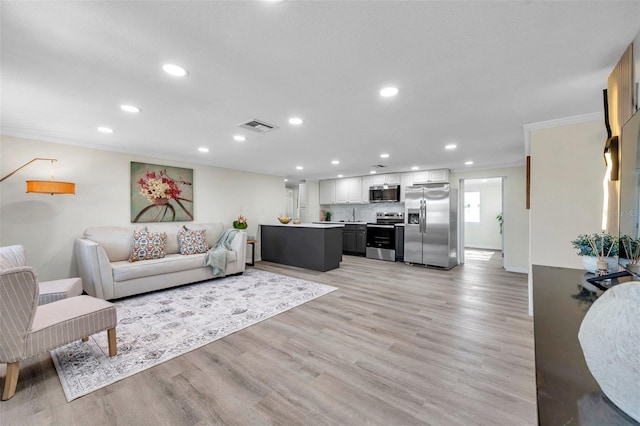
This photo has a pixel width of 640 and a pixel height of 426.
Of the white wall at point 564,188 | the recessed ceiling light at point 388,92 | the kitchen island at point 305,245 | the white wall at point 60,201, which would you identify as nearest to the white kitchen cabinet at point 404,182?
the kitchen island at point 305,245

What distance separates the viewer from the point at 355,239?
7.23 m

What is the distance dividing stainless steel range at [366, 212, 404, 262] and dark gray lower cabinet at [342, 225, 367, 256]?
0.14 metres

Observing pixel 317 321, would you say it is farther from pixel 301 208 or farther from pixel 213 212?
pixel 301 208

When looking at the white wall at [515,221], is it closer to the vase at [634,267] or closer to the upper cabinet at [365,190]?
the upper cabinet at [365,190]

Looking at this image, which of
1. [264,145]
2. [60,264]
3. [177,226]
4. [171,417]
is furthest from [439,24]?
[60,264]

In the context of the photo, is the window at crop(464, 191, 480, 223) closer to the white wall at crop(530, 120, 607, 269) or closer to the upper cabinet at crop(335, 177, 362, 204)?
the upper cabinet at crop(335, 177, 362, 204)

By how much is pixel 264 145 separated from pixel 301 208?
181 inches

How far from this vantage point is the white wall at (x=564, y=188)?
2.64 metres

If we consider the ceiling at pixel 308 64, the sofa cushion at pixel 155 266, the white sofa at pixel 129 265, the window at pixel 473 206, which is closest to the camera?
the ceiling at pixel 308 64

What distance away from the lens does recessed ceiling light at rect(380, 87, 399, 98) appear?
2.21 m

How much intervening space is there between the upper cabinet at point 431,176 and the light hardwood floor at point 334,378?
11.6 ft

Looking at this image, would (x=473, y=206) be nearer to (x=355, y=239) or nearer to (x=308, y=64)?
(x=355, y=239)

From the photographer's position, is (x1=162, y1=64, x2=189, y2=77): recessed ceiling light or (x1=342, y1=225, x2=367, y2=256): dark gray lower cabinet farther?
(x1=342, y1=225, x2=367, y2=256): dark gray lower cabinet

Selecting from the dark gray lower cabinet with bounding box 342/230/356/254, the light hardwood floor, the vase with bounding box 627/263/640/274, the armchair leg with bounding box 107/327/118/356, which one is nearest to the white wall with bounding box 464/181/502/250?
the dark gray lower cabinet with bounding box 342/230/356/254
